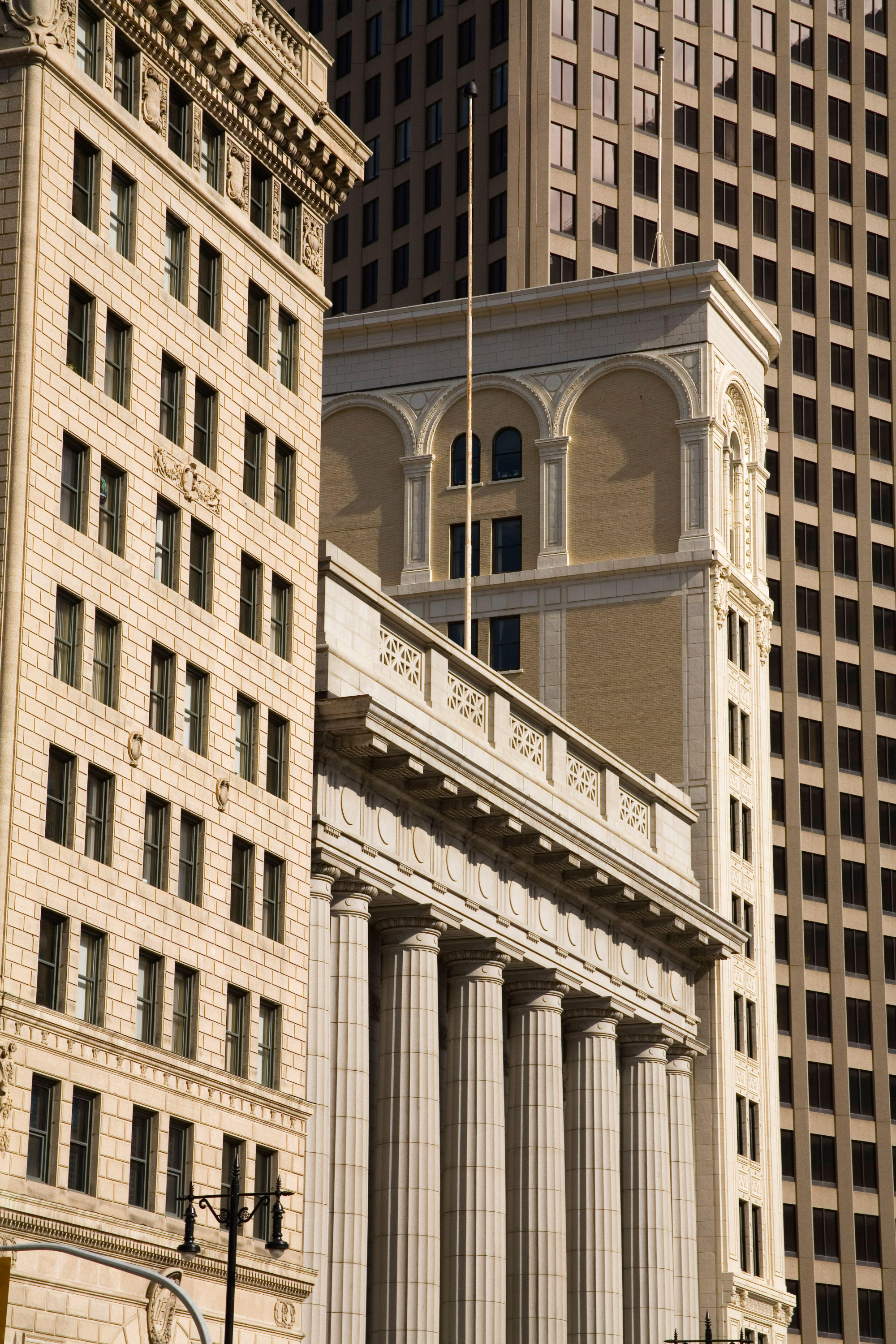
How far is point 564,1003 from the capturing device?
67.5 metres

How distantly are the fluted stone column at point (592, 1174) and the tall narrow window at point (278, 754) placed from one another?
1867 centimetres

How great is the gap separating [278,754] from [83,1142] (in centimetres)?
1139

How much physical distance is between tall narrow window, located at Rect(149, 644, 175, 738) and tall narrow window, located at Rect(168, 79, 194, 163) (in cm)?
1102

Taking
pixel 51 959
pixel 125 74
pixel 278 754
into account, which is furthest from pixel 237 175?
pixel 51 959

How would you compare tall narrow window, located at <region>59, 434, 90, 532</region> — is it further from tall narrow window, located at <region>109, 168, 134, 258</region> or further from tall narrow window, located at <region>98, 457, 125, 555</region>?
tall narrow window, located at <region>109, 168, 134, 258</region>

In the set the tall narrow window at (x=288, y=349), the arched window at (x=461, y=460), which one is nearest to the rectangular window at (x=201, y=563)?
the tall narrow window at (x=288, y=349)

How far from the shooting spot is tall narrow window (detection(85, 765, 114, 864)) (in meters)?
44.6

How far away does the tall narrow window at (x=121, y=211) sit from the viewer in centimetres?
4797

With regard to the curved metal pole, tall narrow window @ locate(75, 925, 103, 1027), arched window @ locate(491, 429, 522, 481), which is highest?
arched window @ locate(491, 429, 522, 481)

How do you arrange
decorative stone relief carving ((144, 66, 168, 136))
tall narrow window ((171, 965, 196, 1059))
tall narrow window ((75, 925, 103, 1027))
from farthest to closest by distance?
decorative stone relief carving ((144, 66, 168, 136)) < tall narrow window ((171, 965, 196, 1059)) < tall narrow window ((75, 925, 103, 1027))

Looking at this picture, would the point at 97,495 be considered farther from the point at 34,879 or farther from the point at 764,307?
the point at 764,307

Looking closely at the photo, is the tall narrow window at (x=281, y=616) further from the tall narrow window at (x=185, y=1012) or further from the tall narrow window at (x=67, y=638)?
the tall narrow window at (x=185, y=1012)

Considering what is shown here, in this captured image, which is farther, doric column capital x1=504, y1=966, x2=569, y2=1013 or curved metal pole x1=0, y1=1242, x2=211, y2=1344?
doric column capital x1=504, y1=966, x2=569, y2=1013

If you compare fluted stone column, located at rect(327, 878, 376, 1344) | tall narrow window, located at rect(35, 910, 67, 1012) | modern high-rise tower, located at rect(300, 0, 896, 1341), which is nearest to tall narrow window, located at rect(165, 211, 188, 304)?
fluted stone column, located at rect(327, 878, 376, 1344)
